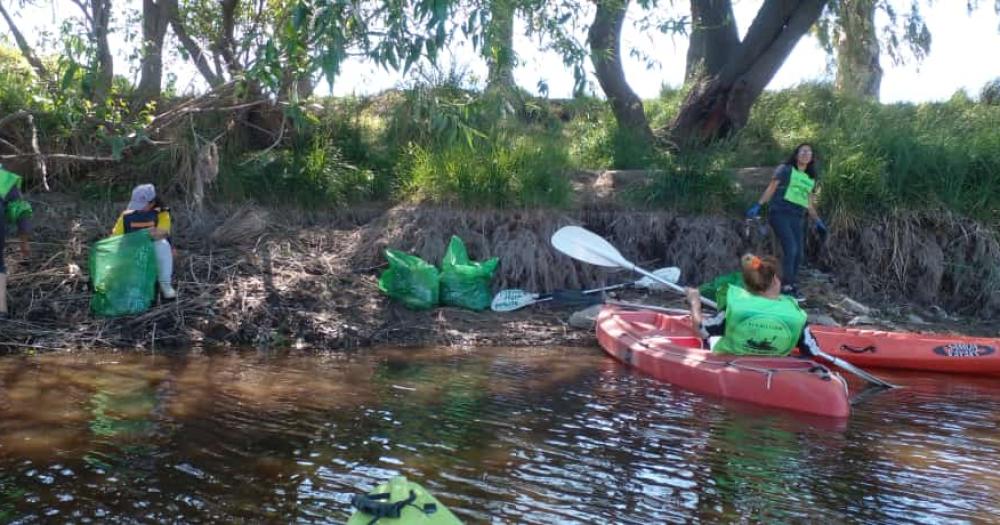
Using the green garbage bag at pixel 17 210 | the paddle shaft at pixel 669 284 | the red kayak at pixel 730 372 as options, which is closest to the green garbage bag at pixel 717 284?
the paddle shaft at pixel 669 284

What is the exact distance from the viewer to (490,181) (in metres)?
10.4

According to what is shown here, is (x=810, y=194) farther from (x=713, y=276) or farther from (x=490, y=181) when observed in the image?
(x=490, y=181)

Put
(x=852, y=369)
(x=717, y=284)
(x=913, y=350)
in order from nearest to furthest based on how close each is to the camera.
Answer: (x=852, y=369) → (x=913, y=350) → (x=717, y=284)

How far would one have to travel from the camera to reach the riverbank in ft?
27.3

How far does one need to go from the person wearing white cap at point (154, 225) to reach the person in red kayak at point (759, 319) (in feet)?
14.9

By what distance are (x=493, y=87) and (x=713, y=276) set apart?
3695 millimetres

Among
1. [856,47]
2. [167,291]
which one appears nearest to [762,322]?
[167,291]

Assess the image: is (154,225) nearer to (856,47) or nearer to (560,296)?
(560,296)

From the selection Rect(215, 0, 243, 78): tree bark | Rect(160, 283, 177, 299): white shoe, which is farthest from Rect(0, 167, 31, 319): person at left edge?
Rect(215, 0, 243, 78): tree bark

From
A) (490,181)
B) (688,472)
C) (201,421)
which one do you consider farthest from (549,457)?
(490,181)

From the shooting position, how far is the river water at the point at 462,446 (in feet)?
14.9

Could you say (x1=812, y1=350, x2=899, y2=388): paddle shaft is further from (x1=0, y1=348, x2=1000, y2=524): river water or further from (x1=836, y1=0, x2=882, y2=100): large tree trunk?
(x1=836, y1=0, x2=882, y2=100): large tree trunk

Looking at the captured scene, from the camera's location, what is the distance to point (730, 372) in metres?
6.80

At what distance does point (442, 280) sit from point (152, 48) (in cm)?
397
